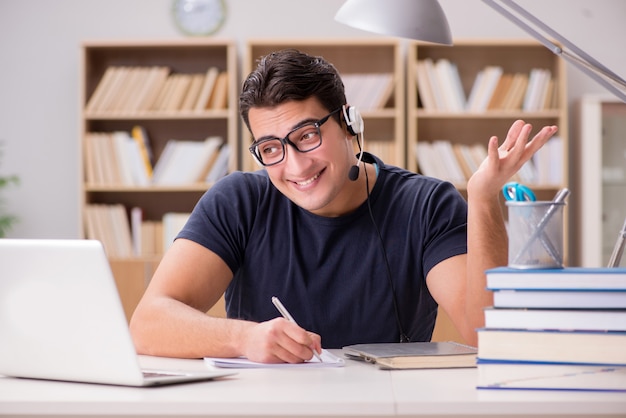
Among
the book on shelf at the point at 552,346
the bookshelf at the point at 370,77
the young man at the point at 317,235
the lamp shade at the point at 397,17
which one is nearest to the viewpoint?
the book on shelf at the point at 552,346

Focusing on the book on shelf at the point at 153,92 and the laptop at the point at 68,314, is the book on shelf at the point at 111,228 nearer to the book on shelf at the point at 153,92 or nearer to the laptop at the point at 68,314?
the book on shelf at the point at 153,92

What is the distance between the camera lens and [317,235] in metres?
1.90

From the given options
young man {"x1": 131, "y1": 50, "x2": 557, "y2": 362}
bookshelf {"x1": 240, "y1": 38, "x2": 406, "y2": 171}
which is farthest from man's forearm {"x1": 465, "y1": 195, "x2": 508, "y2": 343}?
bookshelf {"x1": 240, "y1": 38, "x2": 406, "y2": 171}

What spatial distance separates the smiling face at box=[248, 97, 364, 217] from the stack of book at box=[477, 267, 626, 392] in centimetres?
75

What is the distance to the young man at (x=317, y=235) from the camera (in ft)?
5.85

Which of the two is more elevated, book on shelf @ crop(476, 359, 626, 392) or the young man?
the young man

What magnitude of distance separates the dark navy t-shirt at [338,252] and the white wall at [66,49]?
2929 mm

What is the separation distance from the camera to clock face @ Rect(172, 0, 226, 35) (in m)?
4.66

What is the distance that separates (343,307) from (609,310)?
0.80 m

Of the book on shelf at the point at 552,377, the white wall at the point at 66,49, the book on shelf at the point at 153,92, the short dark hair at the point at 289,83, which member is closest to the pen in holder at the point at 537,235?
the book on shelf at the point at 552,377

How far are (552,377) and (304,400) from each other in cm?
32

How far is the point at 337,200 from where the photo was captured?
6.26 ft

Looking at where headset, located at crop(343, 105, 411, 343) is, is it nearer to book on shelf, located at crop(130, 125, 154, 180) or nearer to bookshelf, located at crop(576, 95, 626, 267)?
book on shelf, located at crop(130, 125, 154, 180)

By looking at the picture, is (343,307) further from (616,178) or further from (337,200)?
(616,178)
